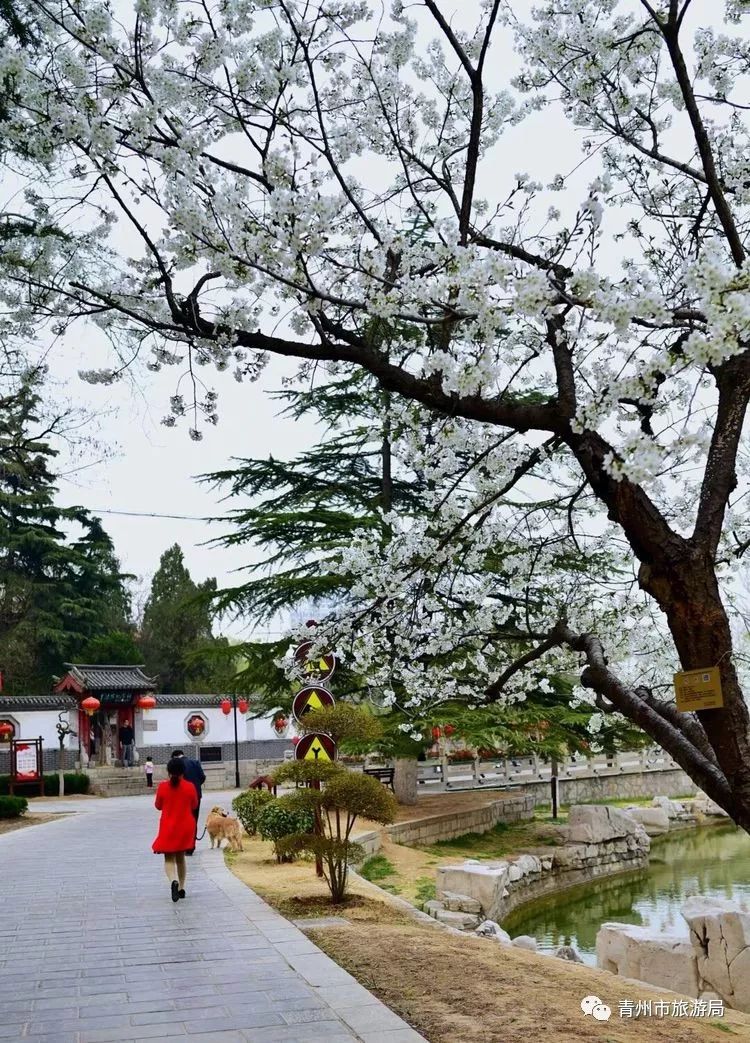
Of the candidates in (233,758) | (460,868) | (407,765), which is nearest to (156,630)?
(233,758)

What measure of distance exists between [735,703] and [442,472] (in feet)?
12.3

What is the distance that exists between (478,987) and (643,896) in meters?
12.4

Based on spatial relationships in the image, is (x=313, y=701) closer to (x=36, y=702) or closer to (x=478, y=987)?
(x=478, y=987)

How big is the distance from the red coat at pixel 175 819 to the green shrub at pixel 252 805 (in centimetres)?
387

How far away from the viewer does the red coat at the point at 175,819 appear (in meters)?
9.18

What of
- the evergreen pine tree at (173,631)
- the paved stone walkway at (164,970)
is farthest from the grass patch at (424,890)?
the evergreen pine tree at (173,631)

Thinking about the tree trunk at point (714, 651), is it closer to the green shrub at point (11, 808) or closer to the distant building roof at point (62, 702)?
the green shrub at point (11, 808)

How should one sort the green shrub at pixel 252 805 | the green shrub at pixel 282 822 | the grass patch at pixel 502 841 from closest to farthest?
the green shrub at pixel 282 822, the green shrub at pixel 252 805, the grass patch at pixel 502 841

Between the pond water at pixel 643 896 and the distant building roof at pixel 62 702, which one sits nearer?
the pond water at pixel 643 896

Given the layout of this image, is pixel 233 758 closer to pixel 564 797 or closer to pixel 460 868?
pixel 564 797

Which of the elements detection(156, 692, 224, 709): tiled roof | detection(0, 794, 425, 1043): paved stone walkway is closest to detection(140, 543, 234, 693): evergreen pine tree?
detection(156, 692, 224, 709): tiled roof

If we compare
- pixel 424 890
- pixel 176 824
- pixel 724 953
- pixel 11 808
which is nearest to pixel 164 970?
pixel 176 824

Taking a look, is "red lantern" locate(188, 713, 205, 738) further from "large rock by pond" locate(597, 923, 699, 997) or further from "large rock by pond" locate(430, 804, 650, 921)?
"large rock by pond" locate(597, 923, 699, 997)

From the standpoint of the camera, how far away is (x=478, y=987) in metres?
6.41
